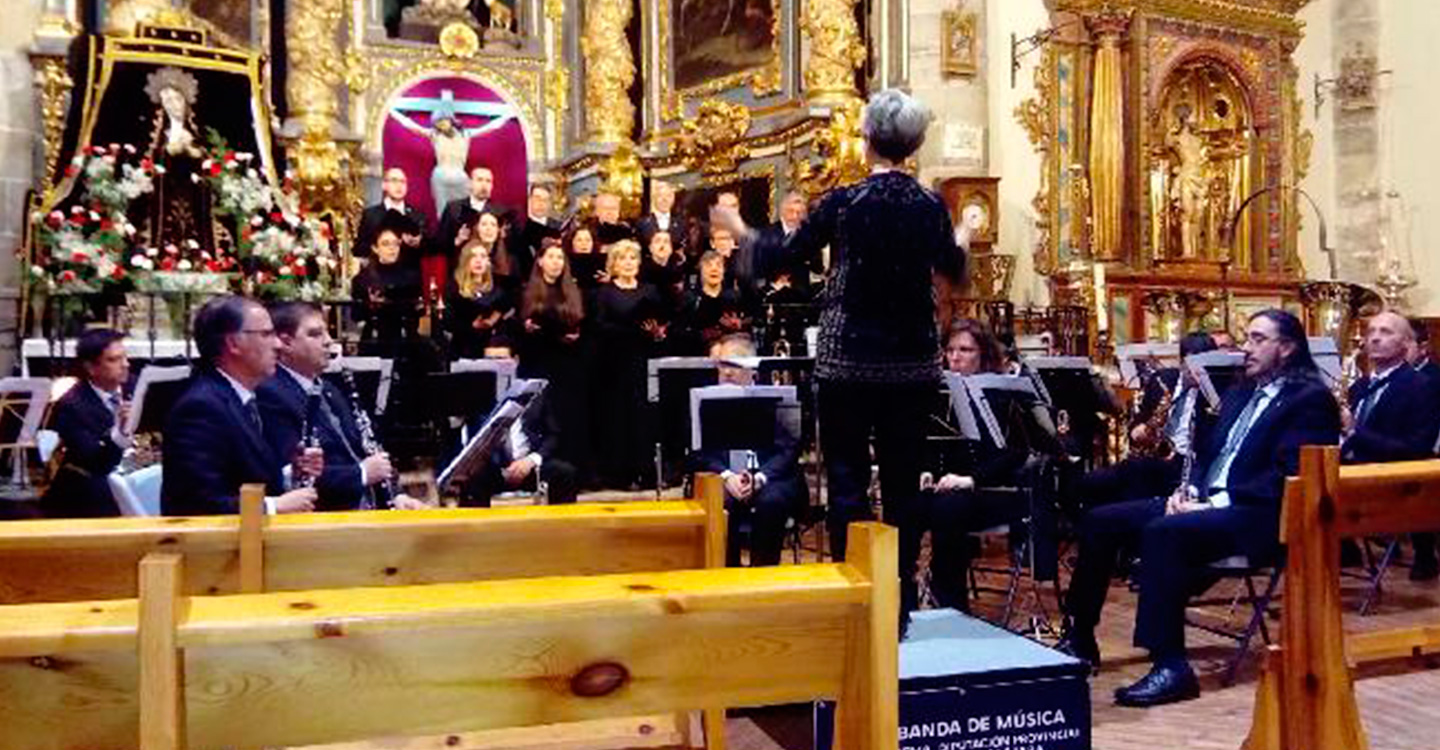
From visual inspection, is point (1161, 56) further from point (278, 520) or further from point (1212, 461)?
point (278, 520)

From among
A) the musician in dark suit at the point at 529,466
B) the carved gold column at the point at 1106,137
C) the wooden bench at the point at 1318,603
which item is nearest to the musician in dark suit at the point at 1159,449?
the wooden bench at the point at 1318,603

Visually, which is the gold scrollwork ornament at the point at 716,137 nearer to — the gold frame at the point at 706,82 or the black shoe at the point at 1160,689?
the gold frame at the point at 706,82

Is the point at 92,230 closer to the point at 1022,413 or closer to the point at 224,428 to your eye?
the point at 224,428

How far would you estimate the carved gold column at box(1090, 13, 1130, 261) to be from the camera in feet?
44.6

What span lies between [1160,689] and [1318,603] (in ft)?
4.67

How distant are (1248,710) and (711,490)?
2828mm

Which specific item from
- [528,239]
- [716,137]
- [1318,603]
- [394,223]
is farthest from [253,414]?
[716,137]

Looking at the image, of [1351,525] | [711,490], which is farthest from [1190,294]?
[711,490]

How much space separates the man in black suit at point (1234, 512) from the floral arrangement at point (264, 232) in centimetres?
715

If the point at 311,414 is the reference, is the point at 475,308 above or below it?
above

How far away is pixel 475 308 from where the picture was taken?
30.3 feet

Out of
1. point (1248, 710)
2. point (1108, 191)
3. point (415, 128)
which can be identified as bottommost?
point (1248, 710)

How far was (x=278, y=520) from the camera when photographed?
2.91m

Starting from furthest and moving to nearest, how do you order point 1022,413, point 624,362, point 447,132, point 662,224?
1. point 447,132
2. point 662,224
3. point 624,362
4. point 1022,413
